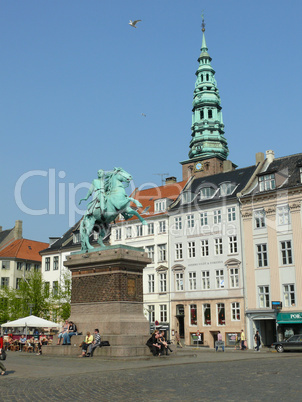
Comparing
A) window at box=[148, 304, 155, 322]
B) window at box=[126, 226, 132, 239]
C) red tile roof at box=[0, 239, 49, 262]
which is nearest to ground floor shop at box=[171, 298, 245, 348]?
window at box=[148, 304, 155, 322]

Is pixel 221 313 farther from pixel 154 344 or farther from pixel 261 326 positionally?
pixel 154 344

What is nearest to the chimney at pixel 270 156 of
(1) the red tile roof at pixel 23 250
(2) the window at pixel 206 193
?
(2) the window at pixel 206 193

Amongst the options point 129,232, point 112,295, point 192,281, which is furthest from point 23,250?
point 112,295

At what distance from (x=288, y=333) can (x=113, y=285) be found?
25.7 metres

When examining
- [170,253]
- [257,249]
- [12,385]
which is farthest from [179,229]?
[12,385]

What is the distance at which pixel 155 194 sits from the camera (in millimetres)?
63219

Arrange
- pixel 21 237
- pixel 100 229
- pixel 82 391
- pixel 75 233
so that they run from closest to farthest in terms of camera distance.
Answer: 1. pixel 82 391
2. pixel 100 229
3. pixel 75 233
4. pixel 21 237

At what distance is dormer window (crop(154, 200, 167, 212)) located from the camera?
57.0m

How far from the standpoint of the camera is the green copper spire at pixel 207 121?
7531 centimetres

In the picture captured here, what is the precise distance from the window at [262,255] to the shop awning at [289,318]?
4965 millimetres

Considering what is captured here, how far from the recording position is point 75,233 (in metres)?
65.2

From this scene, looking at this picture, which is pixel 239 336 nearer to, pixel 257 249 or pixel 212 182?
pixel 257 249

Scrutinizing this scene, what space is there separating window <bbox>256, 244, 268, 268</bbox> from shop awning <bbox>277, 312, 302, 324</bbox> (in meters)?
4.97

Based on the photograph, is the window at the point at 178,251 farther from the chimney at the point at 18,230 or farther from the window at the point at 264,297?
the chimney at the point at 18,230
